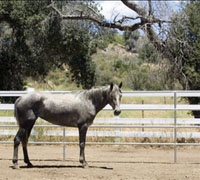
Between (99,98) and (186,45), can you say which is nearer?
(99,98)

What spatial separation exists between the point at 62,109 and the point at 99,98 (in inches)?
30.7

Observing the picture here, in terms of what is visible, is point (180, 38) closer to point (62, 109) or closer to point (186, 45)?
point (186, 45)

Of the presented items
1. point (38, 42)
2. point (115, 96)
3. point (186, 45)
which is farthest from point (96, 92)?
point (38, 42)

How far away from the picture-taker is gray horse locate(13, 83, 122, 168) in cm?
796

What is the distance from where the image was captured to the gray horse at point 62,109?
7.96 m

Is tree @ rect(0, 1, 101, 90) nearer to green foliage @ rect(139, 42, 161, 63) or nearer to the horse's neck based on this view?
green foliage @ rect(139, 42, 161, 63)

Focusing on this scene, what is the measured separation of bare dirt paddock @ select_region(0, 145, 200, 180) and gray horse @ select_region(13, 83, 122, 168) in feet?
1.61

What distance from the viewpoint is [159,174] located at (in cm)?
754

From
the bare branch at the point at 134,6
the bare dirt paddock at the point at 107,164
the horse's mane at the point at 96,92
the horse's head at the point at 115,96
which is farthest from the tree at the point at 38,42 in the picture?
the horse's head at the point at 115,96

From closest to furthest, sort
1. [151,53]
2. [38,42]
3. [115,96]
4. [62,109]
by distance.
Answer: [115,96] → [62,109] → [151,53] → [38,42]

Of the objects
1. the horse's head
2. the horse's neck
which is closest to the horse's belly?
the horse's neck

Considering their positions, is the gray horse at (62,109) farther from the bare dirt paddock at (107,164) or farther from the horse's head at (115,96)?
the bare dirt paddock at (107,164)

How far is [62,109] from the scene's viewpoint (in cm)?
814

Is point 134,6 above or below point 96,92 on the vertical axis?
above
